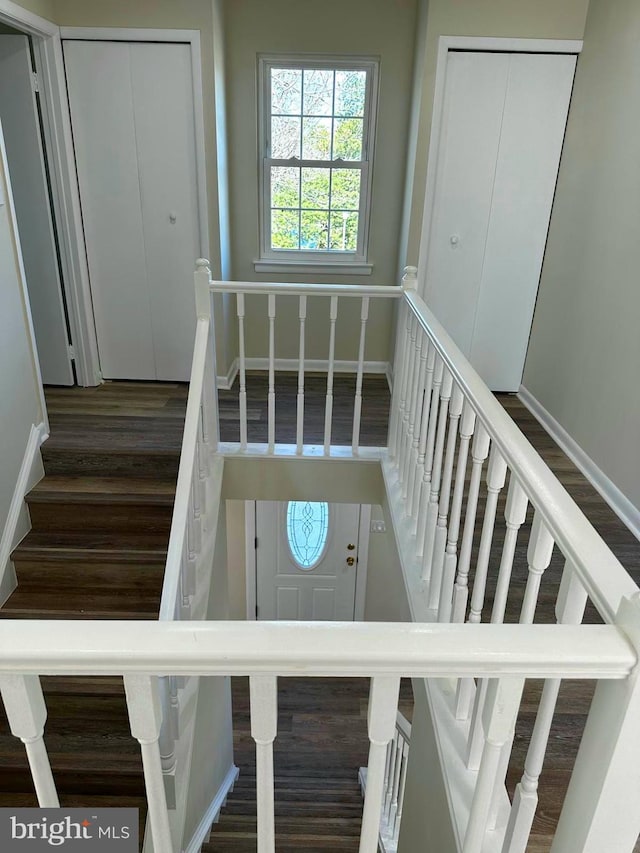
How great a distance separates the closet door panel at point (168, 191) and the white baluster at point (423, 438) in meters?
2.18

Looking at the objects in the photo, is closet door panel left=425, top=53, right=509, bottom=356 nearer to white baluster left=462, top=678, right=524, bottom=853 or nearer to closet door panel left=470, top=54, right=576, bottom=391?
closet door panel left=470, top=54, right=576, bottom=391

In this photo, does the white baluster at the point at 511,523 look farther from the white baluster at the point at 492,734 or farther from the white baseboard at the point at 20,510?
the white baseboard at the point at 20,510

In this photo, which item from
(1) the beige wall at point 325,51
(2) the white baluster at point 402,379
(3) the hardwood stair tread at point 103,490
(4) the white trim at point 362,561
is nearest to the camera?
(2) the white baluster at point 402,379

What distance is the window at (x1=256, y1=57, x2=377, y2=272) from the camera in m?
3.70

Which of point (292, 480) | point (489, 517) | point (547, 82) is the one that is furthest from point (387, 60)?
point (489, 517)

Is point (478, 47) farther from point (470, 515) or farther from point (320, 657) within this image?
point (320, 657)

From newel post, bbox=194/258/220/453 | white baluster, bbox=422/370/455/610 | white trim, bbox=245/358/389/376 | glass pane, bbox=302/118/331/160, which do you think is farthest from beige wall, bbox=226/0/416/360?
white baluster, bbox=422/370/455/610

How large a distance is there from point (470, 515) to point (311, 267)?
9.95 ft

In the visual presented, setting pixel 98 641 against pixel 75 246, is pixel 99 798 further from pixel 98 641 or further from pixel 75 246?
pixel 75 246

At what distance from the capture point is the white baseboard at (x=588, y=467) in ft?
8.33

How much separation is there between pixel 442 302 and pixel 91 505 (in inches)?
97.0

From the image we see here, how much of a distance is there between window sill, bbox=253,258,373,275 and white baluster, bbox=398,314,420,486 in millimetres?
1857

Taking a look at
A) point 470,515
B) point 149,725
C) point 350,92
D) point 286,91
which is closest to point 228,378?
point 286,91

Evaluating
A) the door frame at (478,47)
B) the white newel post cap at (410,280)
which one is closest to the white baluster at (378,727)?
the white newel post cap at (410,280)
